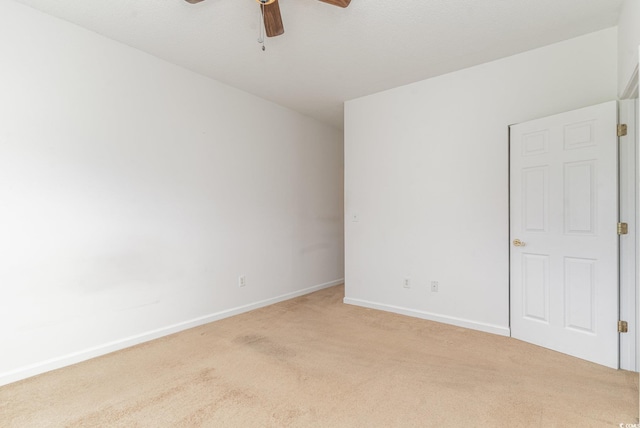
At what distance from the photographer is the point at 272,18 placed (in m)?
2.11

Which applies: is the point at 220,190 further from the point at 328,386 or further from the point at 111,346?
the point at 328,386

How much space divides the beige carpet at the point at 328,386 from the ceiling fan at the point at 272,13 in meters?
2.36

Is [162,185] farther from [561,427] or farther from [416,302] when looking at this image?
[561,427]

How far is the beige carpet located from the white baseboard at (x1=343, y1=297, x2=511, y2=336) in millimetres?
110

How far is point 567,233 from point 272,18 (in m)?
2.70

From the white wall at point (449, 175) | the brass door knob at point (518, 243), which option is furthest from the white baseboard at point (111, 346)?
the brass door knob at point (518, 243)

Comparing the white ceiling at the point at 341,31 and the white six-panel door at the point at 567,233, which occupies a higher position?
the white ceiling at the point at 341,31

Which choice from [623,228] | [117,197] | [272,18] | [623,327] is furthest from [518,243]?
[117,197]

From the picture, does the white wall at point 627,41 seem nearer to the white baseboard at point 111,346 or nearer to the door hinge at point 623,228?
the door hinge at point 623,228

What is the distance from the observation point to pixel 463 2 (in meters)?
2.29

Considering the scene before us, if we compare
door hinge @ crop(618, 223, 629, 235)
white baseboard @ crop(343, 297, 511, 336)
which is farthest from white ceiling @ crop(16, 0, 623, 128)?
white baseboard @ crop(343, 297, 511, 336)

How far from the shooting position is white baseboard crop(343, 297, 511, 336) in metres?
3.08

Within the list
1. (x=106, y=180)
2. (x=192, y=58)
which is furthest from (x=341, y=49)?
(x=106, y=180)

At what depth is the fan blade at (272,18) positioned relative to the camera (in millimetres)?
1992
